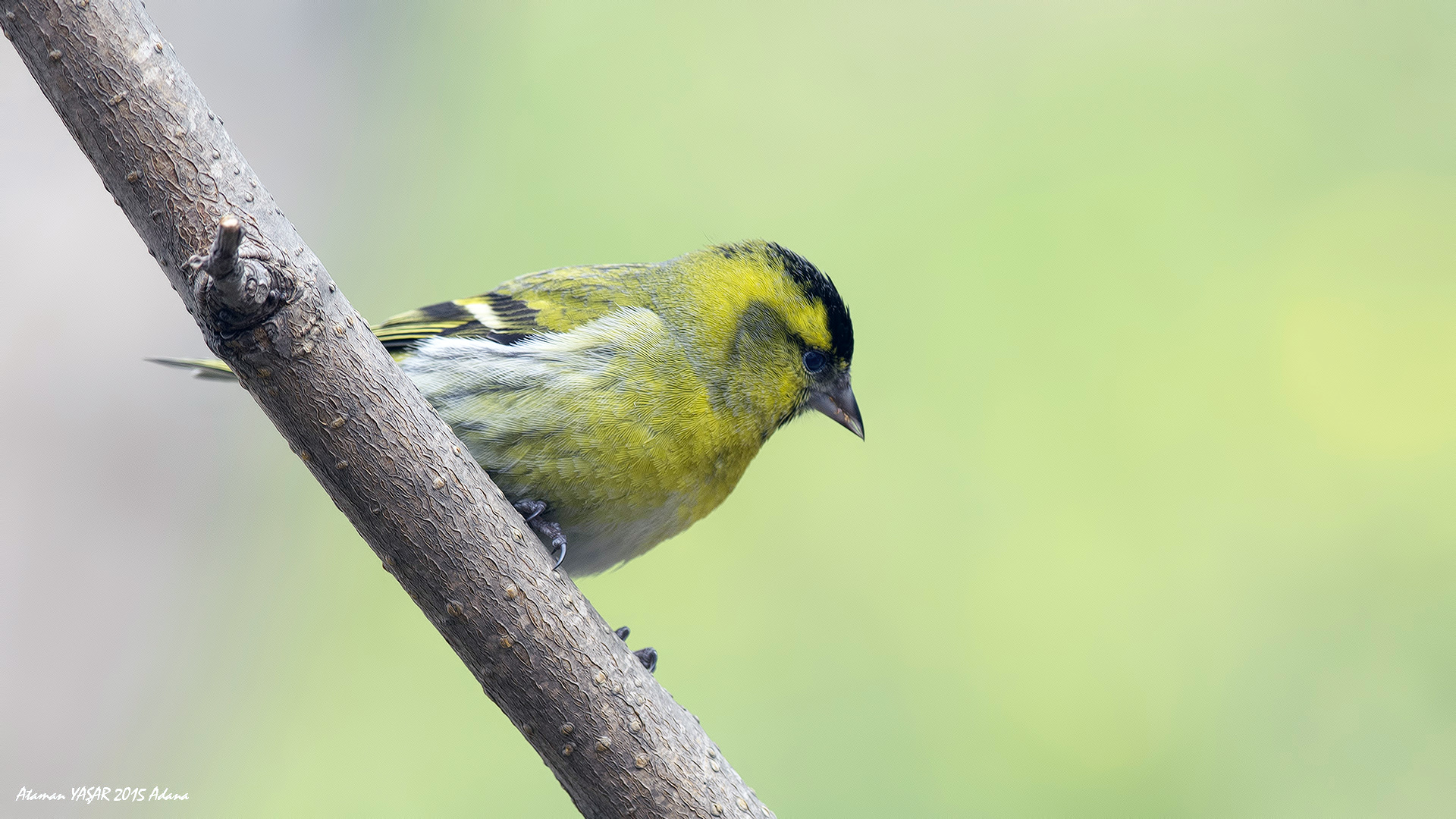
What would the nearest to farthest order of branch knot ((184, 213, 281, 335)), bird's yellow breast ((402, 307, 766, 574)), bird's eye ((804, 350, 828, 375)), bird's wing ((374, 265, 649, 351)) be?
branch knot ((184, 213, 281, 335)) → bird's yellow breast ((402, 307, 766, 574)) → bird's wing ((374, 265, 649, 351)) → bird's eye ((804, 350, 828, 375))

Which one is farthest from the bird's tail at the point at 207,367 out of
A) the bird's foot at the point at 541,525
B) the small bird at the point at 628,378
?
the bird's foot at the point at 541,525

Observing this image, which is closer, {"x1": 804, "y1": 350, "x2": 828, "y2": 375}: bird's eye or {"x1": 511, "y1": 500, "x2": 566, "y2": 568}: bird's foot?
{"x1": 511, "y1": 500, "x2": 566, "y2": 568}: bird's foot

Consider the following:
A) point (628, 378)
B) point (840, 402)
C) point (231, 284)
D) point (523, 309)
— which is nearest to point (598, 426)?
point (628, 378)

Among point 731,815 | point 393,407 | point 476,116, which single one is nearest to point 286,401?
point 393,407

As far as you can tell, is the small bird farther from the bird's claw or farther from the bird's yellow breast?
the bird's claw

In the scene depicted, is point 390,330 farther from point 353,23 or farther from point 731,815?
point 353,23

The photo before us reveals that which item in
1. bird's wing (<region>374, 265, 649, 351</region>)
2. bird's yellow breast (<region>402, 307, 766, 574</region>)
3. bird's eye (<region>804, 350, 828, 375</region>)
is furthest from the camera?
bird's eye (<region>804, 350, 828, 375</region>)

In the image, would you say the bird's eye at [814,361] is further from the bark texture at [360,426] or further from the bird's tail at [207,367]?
the bird's tail at [207,367]

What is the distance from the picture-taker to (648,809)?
1.88 metres

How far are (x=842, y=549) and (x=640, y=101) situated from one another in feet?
7.44

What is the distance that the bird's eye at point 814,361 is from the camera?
8.80 feet

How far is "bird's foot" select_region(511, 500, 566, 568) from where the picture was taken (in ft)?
7.24

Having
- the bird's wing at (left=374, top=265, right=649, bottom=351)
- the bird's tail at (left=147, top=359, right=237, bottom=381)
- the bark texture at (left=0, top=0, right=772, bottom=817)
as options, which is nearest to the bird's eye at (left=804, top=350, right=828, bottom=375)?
the bird's wing at (left=374, top=265, right=649, bottom=351)

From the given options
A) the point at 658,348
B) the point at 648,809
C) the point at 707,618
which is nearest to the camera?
the point at 648,809
